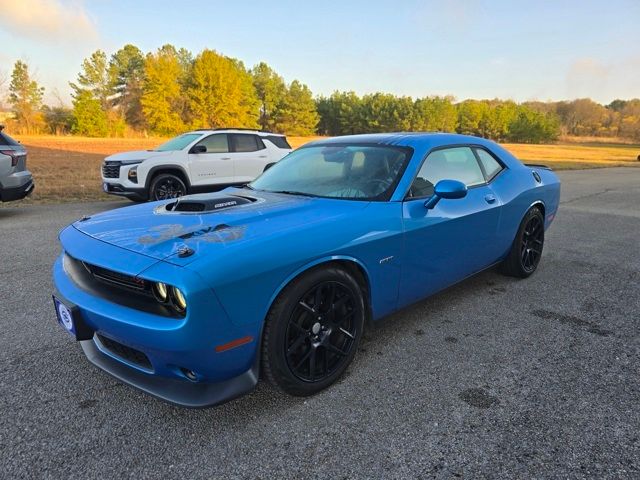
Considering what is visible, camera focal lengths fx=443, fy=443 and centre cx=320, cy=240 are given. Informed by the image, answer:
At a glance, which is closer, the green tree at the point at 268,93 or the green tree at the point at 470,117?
the green tree at the point at 268,93

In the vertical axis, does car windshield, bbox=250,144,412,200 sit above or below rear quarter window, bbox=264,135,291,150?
below

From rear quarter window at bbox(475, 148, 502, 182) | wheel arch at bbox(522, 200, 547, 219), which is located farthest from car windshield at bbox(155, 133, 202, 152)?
wheel arch at bbox(522, 200, 547, 219)

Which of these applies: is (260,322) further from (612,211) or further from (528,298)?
(612,211)

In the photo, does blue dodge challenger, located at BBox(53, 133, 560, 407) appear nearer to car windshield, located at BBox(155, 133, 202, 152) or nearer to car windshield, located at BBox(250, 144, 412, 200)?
car windshield, located at BBox(250, 144, 412, 200)

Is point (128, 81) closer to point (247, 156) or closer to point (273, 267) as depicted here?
point (247, 156)

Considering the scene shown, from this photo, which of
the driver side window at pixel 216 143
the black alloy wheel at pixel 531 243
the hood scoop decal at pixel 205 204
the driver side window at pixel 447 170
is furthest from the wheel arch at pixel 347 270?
the driver side window at pixel 216 143

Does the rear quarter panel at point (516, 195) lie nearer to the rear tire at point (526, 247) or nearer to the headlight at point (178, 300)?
A: the rear tire at point (526, 247)

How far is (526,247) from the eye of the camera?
4.52 m

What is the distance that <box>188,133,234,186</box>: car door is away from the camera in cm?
923

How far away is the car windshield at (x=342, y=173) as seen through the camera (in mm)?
3121

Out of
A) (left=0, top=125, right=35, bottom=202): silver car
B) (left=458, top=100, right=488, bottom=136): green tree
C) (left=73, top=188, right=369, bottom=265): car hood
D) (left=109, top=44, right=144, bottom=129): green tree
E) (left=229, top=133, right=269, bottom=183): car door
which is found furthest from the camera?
(left=458, top=100, right=488, bottom=136): green tree

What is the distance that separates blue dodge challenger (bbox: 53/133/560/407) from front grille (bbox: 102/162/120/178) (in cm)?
602

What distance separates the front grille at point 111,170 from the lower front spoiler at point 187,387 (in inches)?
289

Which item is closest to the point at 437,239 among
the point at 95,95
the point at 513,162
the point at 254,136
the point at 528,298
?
A: the point at 528,298
